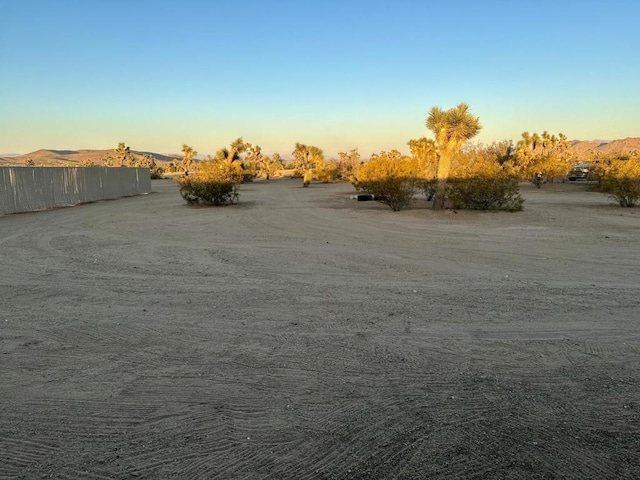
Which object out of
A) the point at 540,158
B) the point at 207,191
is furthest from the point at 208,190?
the point at 540,158

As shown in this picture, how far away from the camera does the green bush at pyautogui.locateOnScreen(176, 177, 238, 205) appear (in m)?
25.3

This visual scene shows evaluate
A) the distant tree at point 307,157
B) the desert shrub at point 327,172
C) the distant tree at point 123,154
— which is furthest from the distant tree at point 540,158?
the distant tree at point 123,154

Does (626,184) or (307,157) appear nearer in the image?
(626,184)

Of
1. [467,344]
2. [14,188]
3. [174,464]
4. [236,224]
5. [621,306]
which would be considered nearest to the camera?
[174,464]

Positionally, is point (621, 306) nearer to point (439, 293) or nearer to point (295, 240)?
point (439, 293)

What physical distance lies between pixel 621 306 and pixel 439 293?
2.57 m

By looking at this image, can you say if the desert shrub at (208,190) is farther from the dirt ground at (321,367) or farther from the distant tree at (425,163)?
the dirt ground at (321,367)

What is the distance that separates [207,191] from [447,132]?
13.3 metres

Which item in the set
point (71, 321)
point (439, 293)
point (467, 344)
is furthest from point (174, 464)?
point (439, 293)

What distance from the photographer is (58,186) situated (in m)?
26.0

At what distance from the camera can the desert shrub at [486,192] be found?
69.8 feet

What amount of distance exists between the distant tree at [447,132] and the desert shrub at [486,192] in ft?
2.40

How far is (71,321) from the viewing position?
6.05m

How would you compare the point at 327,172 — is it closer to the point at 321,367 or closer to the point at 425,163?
the point at 425,163
